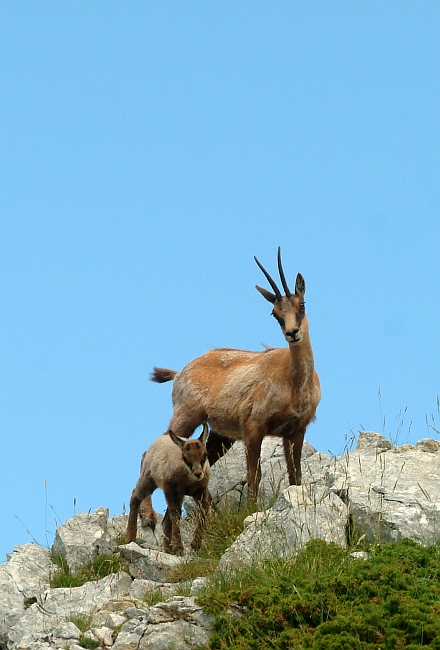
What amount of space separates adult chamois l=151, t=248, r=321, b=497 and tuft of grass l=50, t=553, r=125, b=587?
72.9 inches

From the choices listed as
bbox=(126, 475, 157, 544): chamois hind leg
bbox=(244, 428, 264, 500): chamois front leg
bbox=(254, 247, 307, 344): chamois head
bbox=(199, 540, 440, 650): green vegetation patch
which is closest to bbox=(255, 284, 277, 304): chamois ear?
bbox=(254, 247, 307, 344): chamois head

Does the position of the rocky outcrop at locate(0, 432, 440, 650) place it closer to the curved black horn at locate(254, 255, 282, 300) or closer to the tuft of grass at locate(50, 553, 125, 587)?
the tuft of grass at locate(50, 553, 125, 587)

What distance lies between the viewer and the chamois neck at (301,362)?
13.7m

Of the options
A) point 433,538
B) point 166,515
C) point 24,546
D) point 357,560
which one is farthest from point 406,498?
point 24,546

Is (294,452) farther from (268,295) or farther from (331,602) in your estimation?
(331,602)

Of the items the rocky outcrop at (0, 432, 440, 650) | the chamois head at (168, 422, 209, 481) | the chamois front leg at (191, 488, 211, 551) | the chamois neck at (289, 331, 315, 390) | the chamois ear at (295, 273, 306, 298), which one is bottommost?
the rocky outcrop at (0, 432, 440, 650)

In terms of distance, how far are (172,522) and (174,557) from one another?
102cm

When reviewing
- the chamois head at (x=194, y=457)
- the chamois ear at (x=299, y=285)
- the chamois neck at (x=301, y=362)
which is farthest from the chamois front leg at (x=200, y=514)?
the chamois ear at (x=299, y=285)

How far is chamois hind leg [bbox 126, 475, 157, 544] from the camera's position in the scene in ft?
46.2

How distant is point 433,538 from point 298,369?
3.27m

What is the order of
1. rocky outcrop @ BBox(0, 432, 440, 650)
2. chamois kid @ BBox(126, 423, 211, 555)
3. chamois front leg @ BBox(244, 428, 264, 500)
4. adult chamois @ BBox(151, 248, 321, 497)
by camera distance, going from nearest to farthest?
rocky outcrop @ BBox(0, 432, 440, 650) < chamois kid @ BBox(126, 423, 211, 555) < adult chamois @ BBox(151, 248, 321, 497) < chamois front leg @ BBox(244, 428, 264, 500)

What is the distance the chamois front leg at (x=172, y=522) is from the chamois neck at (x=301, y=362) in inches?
77.8

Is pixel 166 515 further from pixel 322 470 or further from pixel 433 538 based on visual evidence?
pixel 433 538

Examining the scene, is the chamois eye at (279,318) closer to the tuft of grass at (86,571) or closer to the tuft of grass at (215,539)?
the tuft of grass at (215,539)
